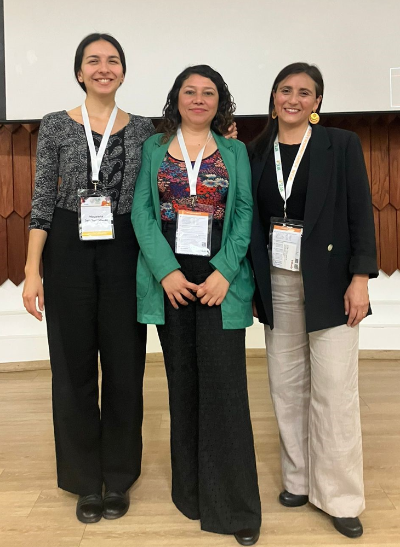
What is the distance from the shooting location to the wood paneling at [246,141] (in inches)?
147

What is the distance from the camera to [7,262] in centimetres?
385

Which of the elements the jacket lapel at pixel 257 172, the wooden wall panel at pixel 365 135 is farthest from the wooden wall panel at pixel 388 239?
the jacket lapel at pixel 257 172

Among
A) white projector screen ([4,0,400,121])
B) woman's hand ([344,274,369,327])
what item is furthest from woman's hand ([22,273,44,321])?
white projector screen ([4,0,400,121])

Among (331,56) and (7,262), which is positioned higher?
(331,56)

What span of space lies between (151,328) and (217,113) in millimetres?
2456

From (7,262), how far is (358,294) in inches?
119

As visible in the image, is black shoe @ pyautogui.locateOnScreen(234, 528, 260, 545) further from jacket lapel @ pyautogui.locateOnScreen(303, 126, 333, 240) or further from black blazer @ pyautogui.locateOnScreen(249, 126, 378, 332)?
jacket lapel @ pyautogui.locateOnScreen(303, 126, 333, 240)

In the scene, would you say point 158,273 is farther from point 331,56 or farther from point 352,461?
point 331,56

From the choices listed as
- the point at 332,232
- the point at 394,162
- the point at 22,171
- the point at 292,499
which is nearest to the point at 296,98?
the point at 332,232

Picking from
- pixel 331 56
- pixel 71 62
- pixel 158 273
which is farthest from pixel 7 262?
pixel 331 56

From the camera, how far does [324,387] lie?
1.72 m

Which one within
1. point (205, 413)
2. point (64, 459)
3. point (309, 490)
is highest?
point (205, 413)

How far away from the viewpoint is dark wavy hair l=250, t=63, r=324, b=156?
1.69 meters

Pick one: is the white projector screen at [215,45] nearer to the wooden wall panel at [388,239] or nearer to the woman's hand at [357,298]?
the wooden wall panel at [388,239]
